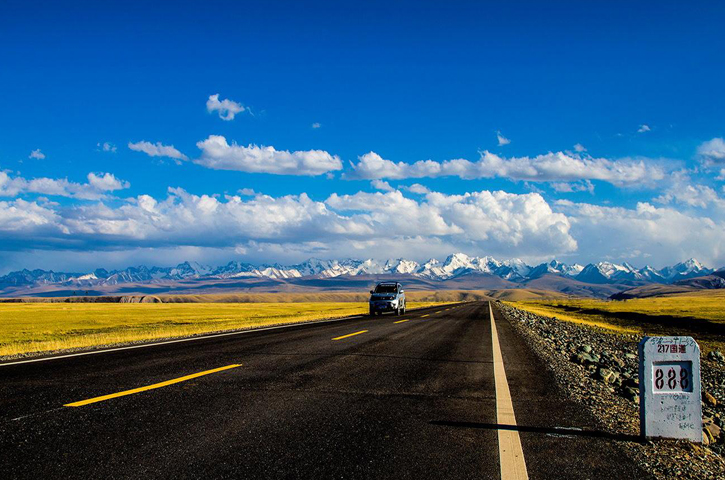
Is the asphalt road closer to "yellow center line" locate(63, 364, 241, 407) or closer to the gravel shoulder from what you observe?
"yellow center line" locate(63, 364, 241, 407)

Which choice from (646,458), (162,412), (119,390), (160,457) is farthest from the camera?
(119,390)

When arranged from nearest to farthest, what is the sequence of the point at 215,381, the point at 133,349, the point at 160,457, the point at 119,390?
the point at 160,457 < the point at 119,390 < the point at 215,381 < the point at 133,349

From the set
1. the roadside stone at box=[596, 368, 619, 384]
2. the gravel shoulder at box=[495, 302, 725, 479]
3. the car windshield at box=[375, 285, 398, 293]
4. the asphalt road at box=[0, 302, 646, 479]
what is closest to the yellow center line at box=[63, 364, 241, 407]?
the asphalt road at box=[0, 302, 646, 479]

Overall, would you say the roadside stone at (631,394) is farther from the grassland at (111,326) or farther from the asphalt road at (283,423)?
the grassland at (111,326)

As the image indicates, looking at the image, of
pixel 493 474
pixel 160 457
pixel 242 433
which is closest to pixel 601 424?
pixel 493 474

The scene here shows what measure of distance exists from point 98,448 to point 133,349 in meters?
9.49

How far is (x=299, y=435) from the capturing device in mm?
5609

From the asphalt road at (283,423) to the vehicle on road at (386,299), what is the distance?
27703 millimetres

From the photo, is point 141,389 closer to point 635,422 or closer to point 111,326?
point 635,422

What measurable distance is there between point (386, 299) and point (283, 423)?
109 ft

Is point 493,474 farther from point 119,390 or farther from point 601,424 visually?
point 119,390

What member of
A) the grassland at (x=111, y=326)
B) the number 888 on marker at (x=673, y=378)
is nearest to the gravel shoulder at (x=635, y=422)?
the number 888 on marker at (x=673, y=378)

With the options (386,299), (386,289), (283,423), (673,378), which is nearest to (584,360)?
(673,378)

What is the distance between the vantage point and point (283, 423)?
6.08 meters
